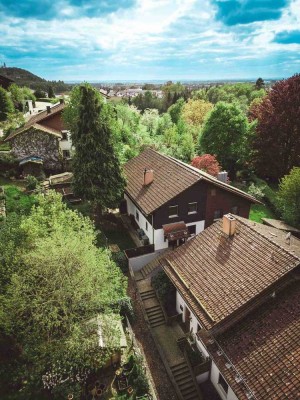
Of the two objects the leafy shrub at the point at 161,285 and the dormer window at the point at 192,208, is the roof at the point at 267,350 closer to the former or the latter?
the leafy shrub at the point at 161,285

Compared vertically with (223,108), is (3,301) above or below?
below

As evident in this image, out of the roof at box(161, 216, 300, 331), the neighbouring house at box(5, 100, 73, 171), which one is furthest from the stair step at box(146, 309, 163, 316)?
the neighbouring house at box(5, 100, 73, 171)

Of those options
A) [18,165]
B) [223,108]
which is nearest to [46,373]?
[18,165]

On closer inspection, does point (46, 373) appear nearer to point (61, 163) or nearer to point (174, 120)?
point (61, 163)

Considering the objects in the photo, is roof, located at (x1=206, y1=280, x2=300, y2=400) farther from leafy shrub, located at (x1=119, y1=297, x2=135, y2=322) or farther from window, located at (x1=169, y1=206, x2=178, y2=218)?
→ window, located at (x1=169, y1=206, x2=178, y2=218)

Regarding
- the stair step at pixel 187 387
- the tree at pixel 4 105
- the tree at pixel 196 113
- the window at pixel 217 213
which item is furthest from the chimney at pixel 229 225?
the tree at pixel 196 113

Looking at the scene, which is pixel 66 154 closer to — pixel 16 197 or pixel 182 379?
pixel 16 197
